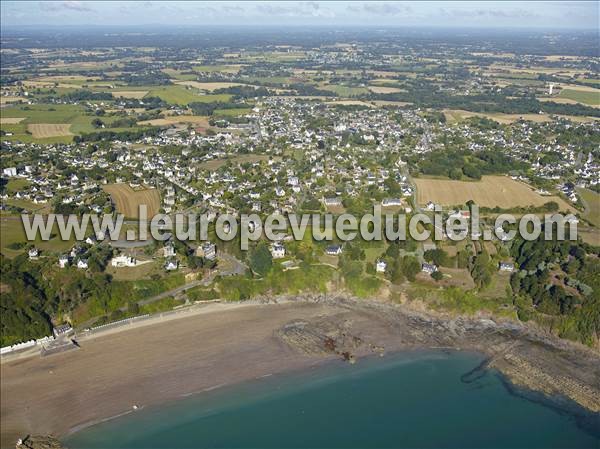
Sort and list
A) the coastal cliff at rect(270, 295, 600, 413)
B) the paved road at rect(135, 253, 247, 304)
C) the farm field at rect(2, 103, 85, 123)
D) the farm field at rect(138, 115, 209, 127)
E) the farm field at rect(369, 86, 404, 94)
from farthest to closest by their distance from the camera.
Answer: the farm field at rect(369, 86, 404, 94) → the farm field at rect(2, 103, 85, 123) → the farm field at rect(138, 115, 209, 127) → the paved road at rect(135, 253, 247, 304) → the coastal cliff at rect(270, 295, 600, 413)

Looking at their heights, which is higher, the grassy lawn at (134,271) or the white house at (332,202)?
the white house at (332,202)

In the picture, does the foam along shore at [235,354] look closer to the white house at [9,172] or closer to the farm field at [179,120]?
the white house at [9,172]

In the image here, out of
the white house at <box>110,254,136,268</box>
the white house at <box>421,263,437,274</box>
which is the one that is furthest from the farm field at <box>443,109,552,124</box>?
the white house at <box>110,254,136,268</box>

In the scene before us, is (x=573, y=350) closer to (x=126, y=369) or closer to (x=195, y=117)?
(x=126, y=369)

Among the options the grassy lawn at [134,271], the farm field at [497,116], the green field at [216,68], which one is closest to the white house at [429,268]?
the grassy lawn at [134,271]

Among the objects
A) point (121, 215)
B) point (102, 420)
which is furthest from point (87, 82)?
point (102, 420)

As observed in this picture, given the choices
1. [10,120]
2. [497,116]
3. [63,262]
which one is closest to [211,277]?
[63,262]

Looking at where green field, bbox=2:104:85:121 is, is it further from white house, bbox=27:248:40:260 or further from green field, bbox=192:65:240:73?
green field, bbox=192:65:240:73
